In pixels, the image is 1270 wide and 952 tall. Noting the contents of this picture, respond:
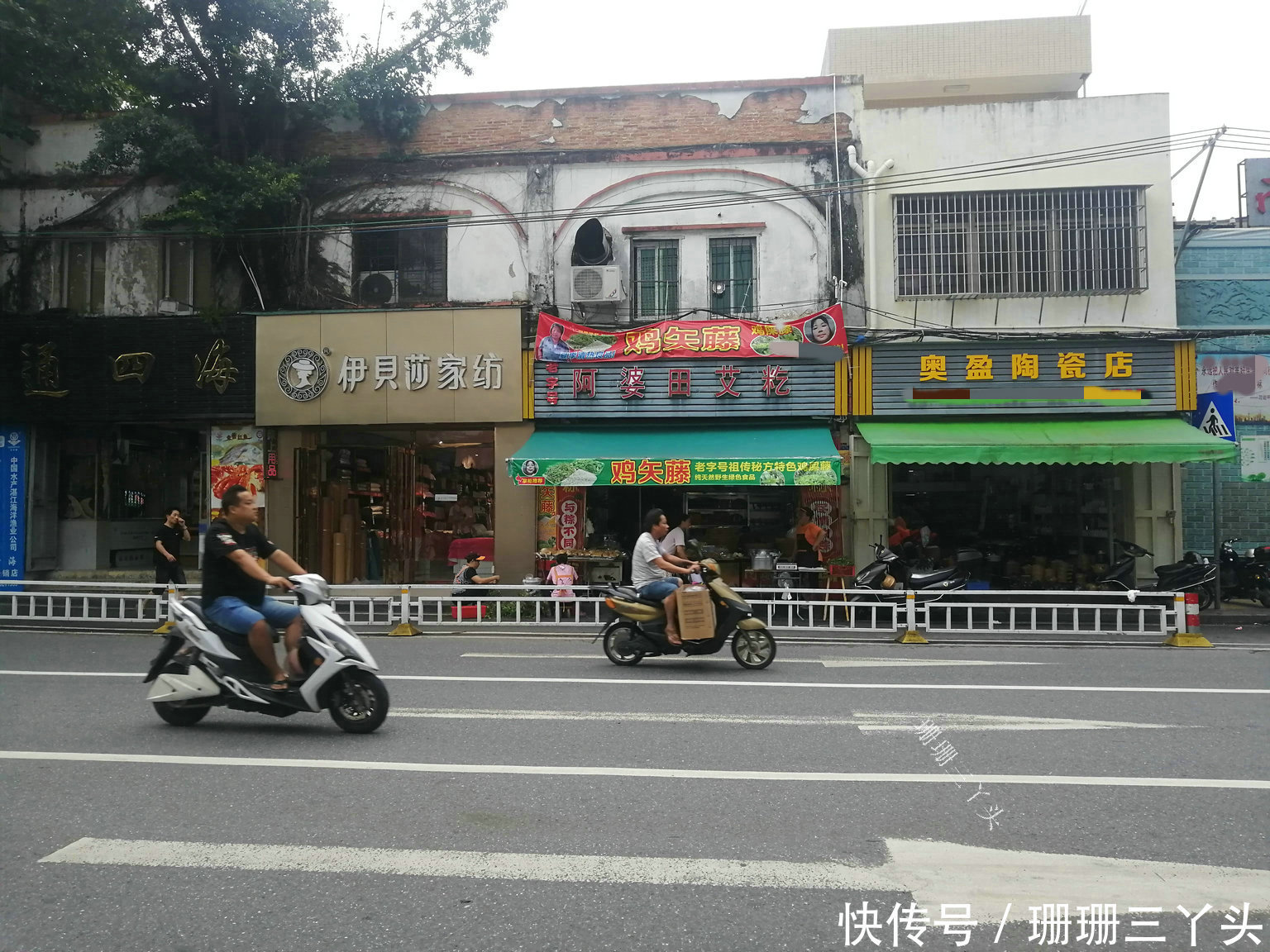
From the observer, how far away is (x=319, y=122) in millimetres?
17250

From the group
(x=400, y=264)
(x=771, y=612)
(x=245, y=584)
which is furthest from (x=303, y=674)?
(x=400, y=264)

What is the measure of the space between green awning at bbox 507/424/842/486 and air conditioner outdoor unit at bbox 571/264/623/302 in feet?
7.72

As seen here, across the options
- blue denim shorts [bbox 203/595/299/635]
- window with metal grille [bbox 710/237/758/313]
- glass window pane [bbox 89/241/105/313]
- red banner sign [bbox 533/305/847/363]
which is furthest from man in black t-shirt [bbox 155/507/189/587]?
window with metal grille [bbox 710/237/758/313]

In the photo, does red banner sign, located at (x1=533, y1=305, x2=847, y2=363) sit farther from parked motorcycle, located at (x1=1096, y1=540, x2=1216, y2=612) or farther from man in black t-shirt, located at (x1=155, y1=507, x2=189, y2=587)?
man in black t-shirt, located at (x1=155, y1=507, x2=189, y2=587)

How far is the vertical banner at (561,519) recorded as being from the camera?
16.4 meters

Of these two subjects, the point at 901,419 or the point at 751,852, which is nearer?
the point at 751,852

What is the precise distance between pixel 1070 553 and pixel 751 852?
565 inches

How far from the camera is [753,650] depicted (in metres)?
9.45

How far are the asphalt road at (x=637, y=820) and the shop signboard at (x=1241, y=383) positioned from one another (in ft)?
31.2

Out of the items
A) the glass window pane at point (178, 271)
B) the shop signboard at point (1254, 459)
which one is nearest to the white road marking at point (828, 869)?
the shop signboard at point (1254, 459)

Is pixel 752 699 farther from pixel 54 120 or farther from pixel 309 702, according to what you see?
pixel 54 120

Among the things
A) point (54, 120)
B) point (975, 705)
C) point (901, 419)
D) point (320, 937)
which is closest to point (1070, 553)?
Answer: point (901, 419)

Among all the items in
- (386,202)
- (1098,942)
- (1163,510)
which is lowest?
(1098,942)

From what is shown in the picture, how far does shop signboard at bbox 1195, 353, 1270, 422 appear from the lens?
52.6 ft
